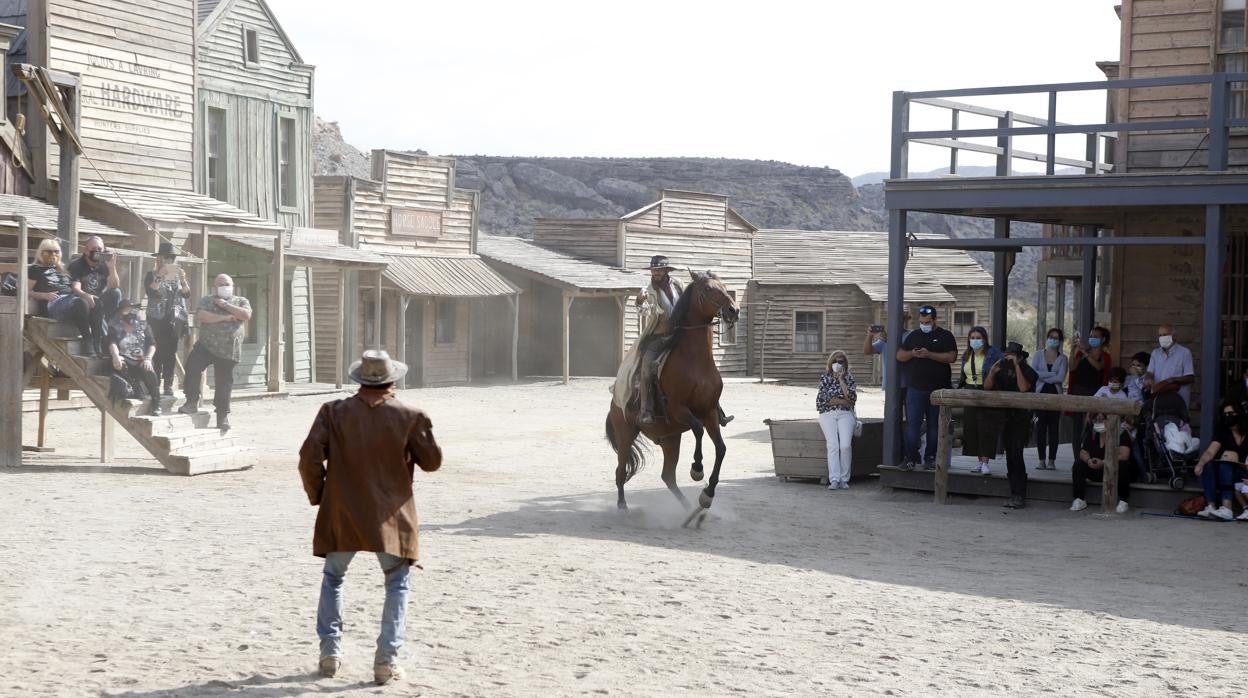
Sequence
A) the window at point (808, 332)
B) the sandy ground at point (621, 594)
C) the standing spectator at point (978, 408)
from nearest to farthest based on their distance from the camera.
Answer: the sandy ground at point (621, 594) → the standing spectator at point (978, 408) → the window at point (808, 332)

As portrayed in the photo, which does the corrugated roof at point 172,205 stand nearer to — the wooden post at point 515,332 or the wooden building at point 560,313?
the wooden post at point 515,332

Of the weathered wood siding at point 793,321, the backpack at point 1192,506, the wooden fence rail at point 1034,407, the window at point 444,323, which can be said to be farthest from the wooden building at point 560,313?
the backpack at point 1192,506

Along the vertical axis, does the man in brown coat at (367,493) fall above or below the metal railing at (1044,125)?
below

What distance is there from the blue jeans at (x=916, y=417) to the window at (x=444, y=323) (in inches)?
769

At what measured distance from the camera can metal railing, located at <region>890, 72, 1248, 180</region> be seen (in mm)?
13242

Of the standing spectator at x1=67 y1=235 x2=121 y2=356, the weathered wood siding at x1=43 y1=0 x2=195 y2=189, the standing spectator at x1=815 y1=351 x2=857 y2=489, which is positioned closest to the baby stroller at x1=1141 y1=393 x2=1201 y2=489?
Result: the standing spectator at x1=815 y1=351 x2=857 y2=489

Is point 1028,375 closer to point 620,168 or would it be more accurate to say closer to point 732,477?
point 732,477

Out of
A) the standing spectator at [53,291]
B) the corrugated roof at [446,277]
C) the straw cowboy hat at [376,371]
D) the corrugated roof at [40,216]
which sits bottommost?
the straw cowboy hat at [376,371]

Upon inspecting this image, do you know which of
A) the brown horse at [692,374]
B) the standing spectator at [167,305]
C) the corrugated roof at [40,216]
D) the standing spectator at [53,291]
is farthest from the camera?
the corrugated roof at [40,216]

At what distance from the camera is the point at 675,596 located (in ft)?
29.5

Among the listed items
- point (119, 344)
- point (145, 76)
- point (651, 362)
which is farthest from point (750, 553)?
point (145, 76)

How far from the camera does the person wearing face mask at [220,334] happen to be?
1534 centimetres

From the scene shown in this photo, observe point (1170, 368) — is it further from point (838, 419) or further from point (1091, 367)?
point (838, 419)

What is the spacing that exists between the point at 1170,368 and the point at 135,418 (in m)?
9.89
